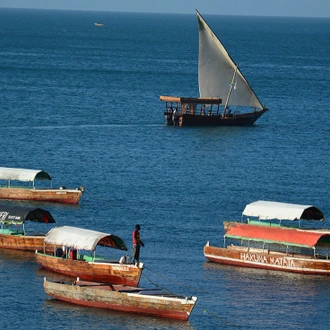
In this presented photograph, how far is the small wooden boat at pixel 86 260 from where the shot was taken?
55.2 meters

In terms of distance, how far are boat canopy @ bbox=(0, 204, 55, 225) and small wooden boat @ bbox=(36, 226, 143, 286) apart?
10.7 feet

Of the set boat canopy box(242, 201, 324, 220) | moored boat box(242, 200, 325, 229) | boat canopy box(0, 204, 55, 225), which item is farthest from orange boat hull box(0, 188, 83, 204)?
boat canopy box(242, 201, 324, 220)

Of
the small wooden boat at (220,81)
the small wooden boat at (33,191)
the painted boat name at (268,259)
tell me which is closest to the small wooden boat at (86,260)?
the painted boat name at (268,259)

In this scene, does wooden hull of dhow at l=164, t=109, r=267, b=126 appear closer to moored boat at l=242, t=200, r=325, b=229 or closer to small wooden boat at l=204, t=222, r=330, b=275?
moored boat at l=242, t=200, r=325, b=229

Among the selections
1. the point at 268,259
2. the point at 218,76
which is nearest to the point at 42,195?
the point at 268,259

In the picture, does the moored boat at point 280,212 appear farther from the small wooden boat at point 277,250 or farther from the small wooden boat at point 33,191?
the small wooden boat at point 33,191

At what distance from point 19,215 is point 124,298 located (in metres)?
A: 12.5

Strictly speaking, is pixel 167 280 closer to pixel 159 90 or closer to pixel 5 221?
pixel 5 221

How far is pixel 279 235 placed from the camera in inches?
2402

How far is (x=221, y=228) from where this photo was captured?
70.9 m

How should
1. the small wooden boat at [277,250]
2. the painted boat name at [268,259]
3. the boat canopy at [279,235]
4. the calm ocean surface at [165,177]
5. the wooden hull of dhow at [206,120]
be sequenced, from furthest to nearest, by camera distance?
the wooden hull of dhow at [206,120]
the boat canopy at [279,235]
the painted boat name at [268,259]
the small wooden boat at [277,250]
the calm ocean surface at [165,177]

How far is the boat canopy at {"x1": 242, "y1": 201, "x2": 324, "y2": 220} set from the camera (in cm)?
6369

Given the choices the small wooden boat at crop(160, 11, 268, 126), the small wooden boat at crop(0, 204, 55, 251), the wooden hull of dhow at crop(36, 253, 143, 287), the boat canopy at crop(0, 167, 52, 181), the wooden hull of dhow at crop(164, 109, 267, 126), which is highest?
the small wooden boat at crop(160, 11, 268, 126)

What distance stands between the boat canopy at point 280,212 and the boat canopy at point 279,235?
1713 millimetres
